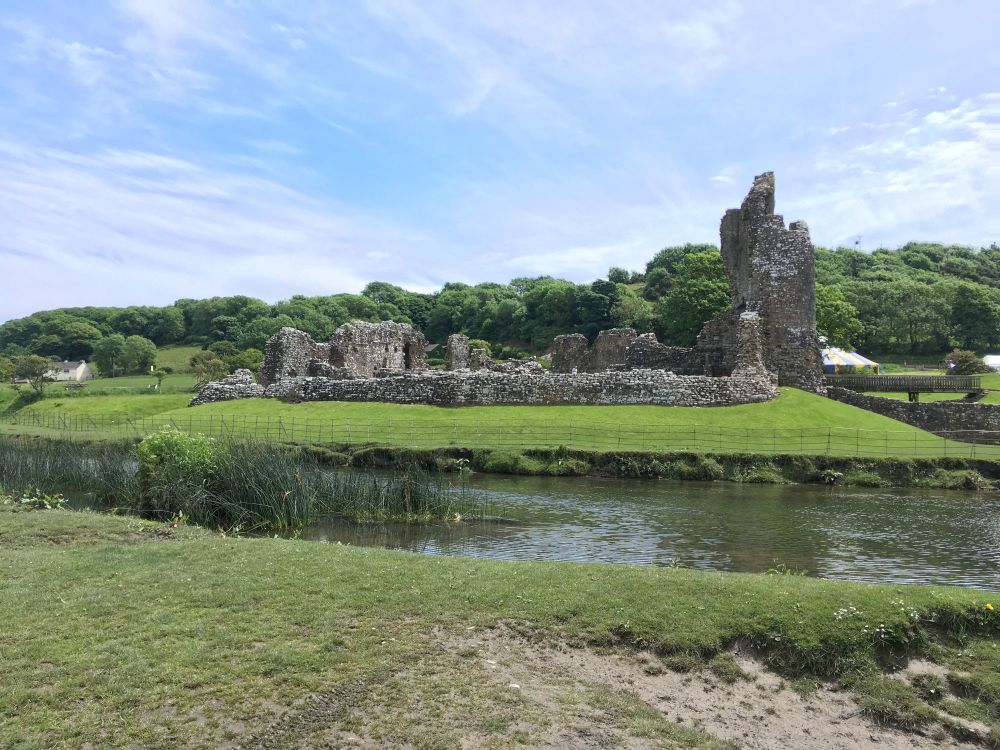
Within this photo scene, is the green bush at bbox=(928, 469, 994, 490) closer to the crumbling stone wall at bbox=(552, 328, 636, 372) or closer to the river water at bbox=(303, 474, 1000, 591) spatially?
the river water at bbox=(303, 474, 1000, 591)

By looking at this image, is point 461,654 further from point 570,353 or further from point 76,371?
point 76,371

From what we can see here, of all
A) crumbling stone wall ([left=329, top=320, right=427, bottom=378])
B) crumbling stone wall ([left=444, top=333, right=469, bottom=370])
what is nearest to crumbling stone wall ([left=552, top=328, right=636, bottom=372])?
crumbling stone wall ([left=444, top=333, right=469, bottom=370])

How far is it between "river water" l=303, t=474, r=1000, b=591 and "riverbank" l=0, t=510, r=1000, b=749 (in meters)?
3.64

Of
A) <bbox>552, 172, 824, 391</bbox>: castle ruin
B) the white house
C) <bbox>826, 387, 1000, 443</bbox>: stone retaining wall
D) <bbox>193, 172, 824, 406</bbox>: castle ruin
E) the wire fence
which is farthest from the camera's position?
the white house

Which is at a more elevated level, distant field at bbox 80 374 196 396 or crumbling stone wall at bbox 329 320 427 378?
crumbling stone wall at bbox 329 320 427 378

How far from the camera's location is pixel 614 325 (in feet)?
341

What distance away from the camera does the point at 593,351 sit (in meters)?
49.3

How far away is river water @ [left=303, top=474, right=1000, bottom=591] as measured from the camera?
12945 millimetres

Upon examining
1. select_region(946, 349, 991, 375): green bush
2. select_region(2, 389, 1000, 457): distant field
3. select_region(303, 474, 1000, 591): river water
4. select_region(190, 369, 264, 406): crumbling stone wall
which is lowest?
select_region(303, 474, 1000, 591): river water

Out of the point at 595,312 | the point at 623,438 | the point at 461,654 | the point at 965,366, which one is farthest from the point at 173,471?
the point at 595,312

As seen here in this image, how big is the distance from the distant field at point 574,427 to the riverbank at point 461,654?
15473 millimetres

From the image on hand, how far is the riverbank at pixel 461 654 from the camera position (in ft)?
19.8

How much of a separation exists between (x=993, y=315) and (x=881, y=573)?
9522 cm

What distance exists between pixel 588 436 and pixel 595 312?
271 ft
